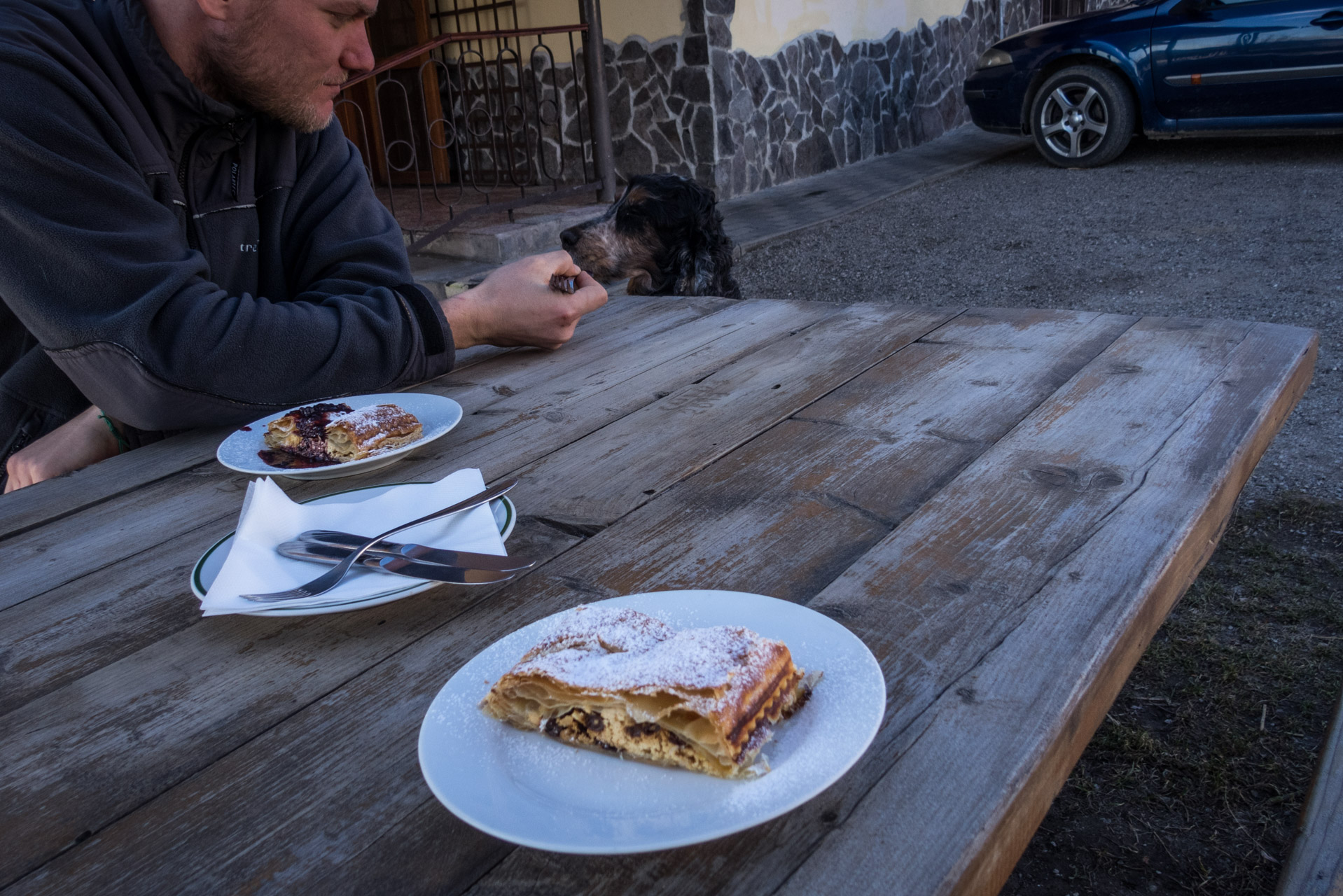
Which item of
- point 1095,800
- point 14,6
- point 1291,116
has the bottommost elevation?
point 1095,800

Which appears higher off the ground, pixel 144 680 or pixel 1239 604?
pixel 144 680

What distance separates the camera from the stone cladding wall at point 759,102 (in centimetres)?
802

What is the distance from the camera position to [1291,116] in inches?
316

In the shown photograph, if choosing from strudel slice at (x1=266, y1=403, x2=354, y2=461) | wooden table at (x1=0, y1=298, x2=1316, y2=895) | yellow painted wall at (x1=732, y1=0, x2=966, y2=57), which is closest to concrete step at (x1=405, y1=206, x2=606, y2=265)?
yellow painted wall at (x1=732, y1=0, x2=966, y2=57)

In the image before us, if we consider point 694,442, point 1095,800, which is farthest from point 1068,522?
point 1095,800

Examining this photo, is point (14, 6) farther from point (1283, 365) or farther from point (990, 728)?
point (1283, 365)

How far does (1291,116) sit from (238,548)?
9180mm

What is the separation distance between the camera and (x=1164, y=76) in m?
8.21

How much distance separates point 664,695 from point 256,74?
5.66 ft

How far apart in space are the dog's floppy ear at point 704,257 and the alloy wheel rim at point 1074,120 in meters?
6.06

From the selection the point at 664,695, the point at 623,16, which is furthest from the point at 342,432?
the point at 623,16

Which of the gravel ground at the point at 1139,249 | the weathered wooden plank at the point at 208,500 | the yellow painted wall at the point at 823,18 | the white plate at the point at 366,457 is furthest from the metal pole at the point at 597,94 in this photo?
the white plate at the point at 366,457

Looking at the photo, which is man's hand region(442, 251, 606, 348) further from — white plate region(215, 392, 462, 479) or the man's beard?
the man's beard

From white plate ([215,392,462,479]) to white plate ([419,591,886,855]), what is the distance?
70cm
